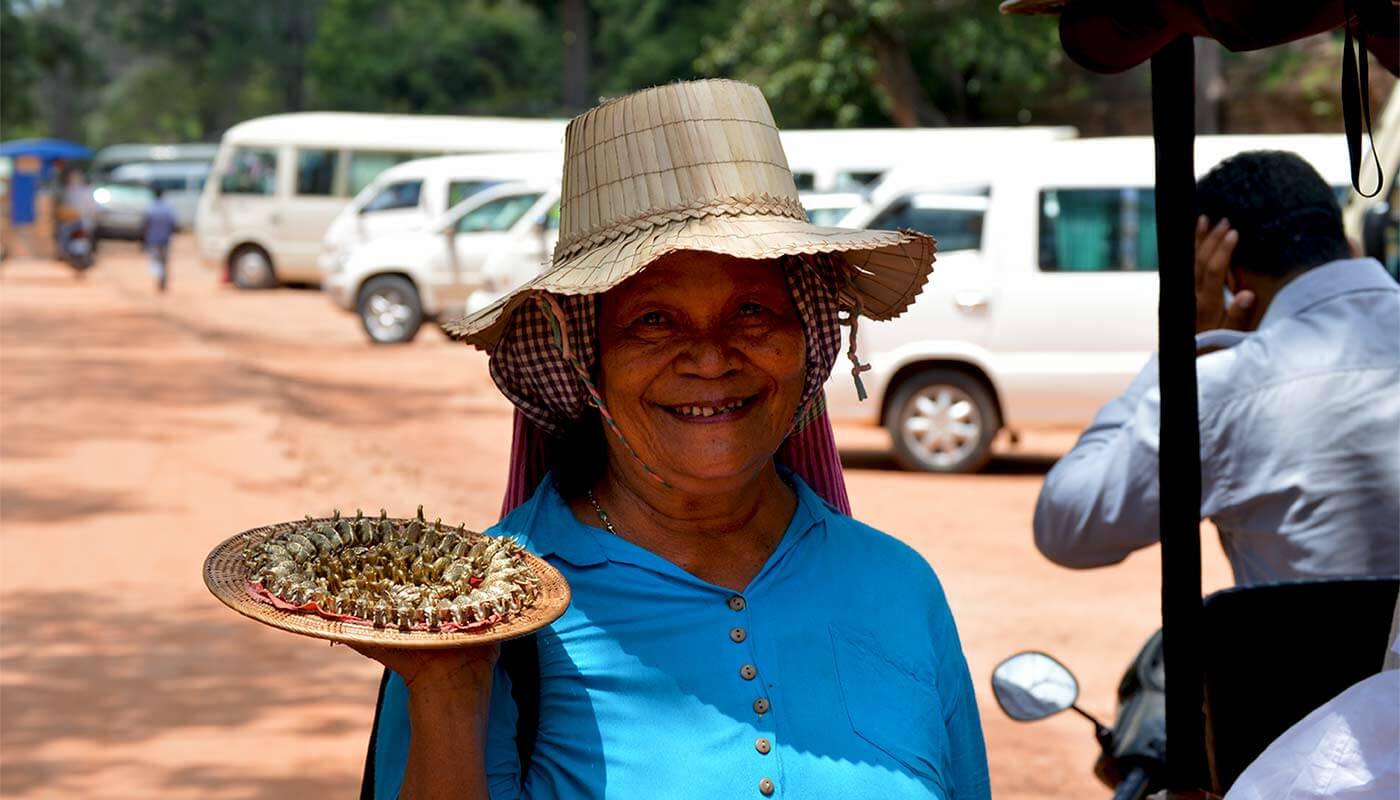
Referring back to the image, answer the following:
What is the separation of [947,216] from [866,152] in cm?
936

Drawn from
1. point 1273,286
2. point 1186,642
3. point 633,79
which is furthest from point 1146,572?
point 633,79

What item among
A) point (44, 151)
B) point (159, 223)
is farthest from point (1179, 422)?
point (44, 151)

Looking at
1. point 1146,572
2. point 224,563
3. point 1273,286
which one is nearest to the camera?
point 224,563

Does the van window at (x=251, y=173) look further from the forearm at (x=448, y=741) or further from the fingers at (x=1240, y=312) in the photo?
the forearm at (x=448, y=741)

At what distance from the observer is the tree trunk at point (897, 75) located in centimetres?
2556

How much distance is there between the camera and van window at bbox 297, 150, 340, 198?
26.4 meters

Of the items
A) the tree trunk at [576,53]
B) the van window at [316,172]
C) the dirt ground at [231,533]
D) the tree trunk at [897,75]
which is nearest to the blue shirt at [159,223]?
the van window at [316,172]

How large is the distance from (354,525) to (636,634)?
386 millimetres

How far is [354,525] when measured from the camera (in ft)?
6.80

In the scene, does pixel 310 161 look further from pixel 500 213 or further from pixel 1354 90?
pixel 1354 90

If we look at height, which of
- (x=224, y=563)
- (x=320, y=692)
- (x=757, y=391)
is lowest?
(x=320, y=692)

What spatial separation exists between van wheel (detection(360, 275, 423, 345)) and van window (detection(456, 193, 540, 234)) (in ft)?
3.71

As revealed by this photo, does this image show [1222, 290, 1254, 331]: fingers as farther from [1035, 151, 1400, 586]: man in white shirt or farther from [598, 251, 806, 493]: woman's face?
[598, 251, 806, 493]: woman's face

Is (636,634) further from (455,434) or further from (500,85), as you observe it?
(500,85)
